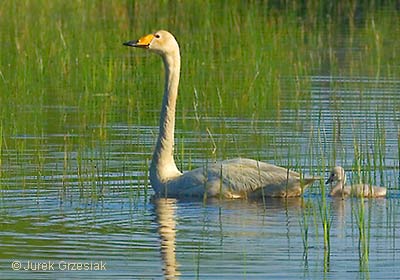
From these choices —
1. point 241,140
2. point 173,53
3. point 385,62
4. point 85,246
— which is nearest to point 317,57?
point 385,62

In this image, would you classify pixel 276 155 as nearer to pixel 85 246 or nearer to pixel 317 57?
pixel 85 246

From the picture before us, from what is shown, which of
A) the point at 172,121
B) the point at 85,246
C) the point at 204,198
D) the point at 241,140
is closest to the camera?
the point at 85,246

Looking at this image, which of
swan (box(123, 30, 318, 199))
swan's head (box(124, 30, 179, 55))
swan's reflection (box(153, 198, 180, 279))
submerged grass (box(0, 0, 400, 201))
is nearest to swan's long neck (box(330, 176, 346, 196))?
swan (box(123, 30, 318, 199))

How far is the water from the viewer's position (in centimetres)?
970

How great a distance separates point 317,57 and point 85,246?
490 inches

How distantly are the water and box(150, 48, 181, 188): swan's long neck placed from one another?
8.3 inches

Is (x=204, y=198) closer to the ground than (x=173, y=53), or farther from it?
closer to the ground

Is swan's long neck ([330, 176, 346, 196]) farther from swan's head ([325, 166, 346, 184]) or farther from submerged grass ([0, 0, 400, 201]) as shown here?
submerged grass ([0, 0, 400, 201])

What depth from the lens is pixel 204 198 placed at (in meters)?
11.9

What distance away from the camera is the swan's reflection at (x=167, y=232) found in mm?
9273

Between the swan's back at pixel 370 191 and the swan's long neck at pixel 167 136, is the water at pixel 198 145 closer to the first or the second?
the swan's back at pixel 370 191

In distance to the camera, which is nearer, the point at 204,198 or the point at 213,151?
the point at 204,198

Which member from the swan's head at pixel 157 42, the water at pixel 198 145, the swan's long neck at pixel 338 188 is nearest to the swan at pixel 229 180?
the water at pixel 198 145

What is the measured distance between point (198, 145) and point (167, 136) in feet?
5.09
